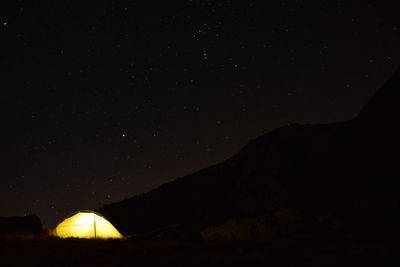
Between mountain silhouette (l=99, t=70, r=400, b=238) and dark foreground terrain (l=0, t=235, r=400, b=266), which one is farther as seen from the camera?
mountain silhouette (l=99, t=70, r=400, b=238)

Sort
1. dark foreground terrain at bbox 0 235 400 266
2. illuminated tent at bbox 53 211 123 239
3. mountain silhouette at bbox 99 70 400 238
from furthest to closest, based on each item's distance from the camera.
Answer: mountain silhouette at bbox 99 70 400 238
illuminated tent at bbox 53 211 123 239
dark foreground terrain at bbox 0 235 400 266

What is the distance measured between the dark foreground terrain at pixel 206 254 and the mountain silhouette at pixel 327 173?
543 cm

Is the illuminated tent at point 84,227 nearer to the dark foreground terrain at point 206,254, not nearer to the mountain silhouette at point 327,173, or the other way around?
the mountain silhouette at point 327,173

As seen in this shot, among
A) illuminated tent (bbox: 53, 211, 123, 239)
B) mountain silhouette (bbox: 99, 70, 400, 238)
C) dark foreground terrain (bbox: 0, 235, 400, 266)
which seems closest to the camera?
dark foreground terrain (bbox: 0, 235, 400, 266)

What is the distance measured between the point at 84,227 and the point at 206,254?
330 inches

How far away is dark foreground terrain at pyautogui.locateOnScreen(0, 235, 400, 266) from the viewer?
8.93 meters

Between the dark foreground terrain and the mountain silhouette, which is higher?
the mountain silhouette

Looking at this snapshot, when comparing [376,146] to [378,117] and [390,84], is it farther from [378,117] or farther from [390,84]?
[390,84]

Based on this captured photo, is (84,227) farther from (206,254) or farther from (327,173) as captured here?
(327,173)

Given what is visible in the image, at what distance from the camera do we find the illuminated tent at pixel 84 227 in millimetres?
16469

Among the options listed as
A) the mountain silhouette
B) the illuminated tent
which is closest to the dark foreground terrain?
the illuminated tent

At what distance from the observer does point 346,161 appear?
21.1 metres

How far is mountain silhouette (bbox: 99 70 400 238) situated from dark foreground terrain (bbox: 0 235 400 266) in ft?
17.8

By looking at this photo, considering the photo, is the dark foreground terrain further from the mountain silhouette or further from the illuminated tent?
the mountain silhouette
